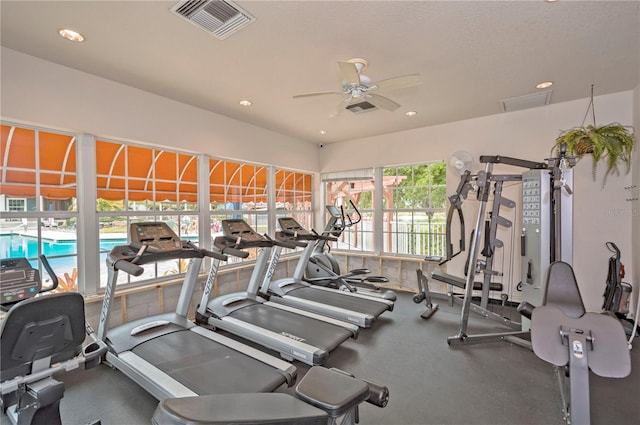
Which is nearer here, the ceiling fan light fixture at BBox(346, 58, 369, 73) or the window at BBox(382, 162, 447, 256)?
the ceiling fan light fixture at BBox(346, 58, 369, 73)

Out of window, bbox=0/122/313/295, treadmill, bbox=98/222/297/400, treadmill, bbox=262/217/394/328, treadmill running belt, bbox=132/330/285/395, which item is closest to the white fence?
treadmill, bbox=262/217/394/328

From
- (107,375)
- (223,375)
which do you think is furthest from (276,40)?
(107,375)

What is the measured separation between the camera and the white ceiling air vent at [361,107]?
3.89 metres

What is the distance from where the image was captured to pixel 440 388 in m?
2.44

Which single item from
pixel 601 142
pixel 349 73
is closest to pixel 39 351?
pixel 349 73

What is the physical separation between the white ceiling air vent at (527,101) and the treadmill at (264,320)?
3549mm

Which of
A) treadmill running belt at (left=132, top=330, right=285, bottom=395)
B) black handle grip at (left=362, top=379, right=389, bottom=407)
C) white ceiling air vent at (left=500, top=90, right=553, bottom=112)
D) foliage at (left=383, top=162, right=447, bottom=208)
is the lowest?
treadmill running belt at (left=132, top=330, right=285, bottom=395)

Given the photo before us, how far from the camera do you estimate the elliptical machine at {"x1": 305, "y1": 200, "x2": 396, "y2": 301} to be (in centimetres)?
497

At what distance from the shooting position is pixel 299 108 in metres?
4.11

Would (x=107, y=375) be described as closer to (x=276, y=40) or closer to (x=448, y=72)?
(x=276, y=40)

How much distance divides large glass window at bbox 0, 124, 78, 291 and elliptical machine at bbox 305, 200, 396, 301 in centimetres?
337

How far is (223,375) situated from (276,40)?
2820mm

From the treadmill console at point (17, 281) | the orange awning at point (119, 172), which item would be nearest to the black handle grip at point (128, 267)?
the treadmill console at point (17, 281)

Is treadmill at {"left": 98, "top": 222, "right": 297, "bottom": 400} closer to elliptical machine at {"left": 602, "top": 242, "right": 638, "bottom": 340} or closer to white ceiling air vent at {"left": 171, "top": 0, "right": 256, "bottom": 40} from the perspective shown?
white ceiling air vent at {"left": 171, "top": 0, "right": 256, "bottom": 40}
